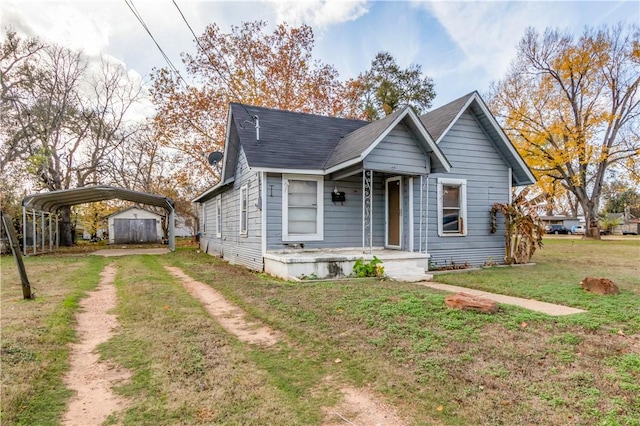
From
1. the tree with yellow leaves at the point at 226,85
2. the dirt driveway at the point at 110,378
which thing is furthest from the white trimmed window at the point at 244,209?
the tree with yellow leaves at the point at 226,85

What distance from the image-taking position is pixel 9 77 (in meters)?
19.6

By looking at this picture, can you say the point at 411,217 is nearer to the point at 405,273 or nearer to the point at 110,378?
the point at 405,273

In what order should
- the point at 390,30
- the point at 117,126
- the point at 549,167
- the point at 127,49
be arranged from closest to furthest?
1. the point at 127,49
2. the point at 390,30
3. the point at 549,167
4. the point at 117,126

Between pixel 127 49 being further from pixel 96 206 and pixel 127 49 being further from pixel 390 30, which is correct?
pixel 96 206

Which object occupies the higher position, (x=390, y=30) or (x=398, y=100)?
(x=398, y=100)

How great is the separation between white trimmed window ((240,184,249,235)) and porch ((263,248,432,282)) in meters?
2.04

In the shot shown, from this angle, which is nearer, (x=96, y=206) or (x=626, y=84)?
(x=626, y=84)

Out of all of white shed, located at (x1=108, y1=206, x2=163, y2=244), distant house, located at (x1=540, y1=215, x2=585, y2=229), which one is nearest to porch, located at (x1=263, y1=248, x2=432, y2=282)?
white shed, located at (x1=108, y1=206, x2=163, y2=244)

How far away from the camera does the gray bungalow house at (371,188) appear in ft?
29.0

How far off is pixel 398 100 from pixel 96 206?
83.4 feet

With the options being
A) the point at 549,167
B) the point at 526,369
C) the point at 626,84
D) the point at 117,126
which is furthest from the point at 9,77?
the point at 626,84

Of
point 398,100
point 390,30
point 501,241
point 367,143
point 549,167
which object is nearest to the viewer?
point 367,143

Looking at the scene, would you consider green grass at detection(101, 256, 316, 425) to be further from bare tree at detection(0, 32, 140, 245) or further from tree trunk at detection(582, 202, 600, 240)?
tree trunk at detection(582, 202, 600, 240)

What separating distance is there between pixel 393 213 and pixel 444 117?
10.7ft
